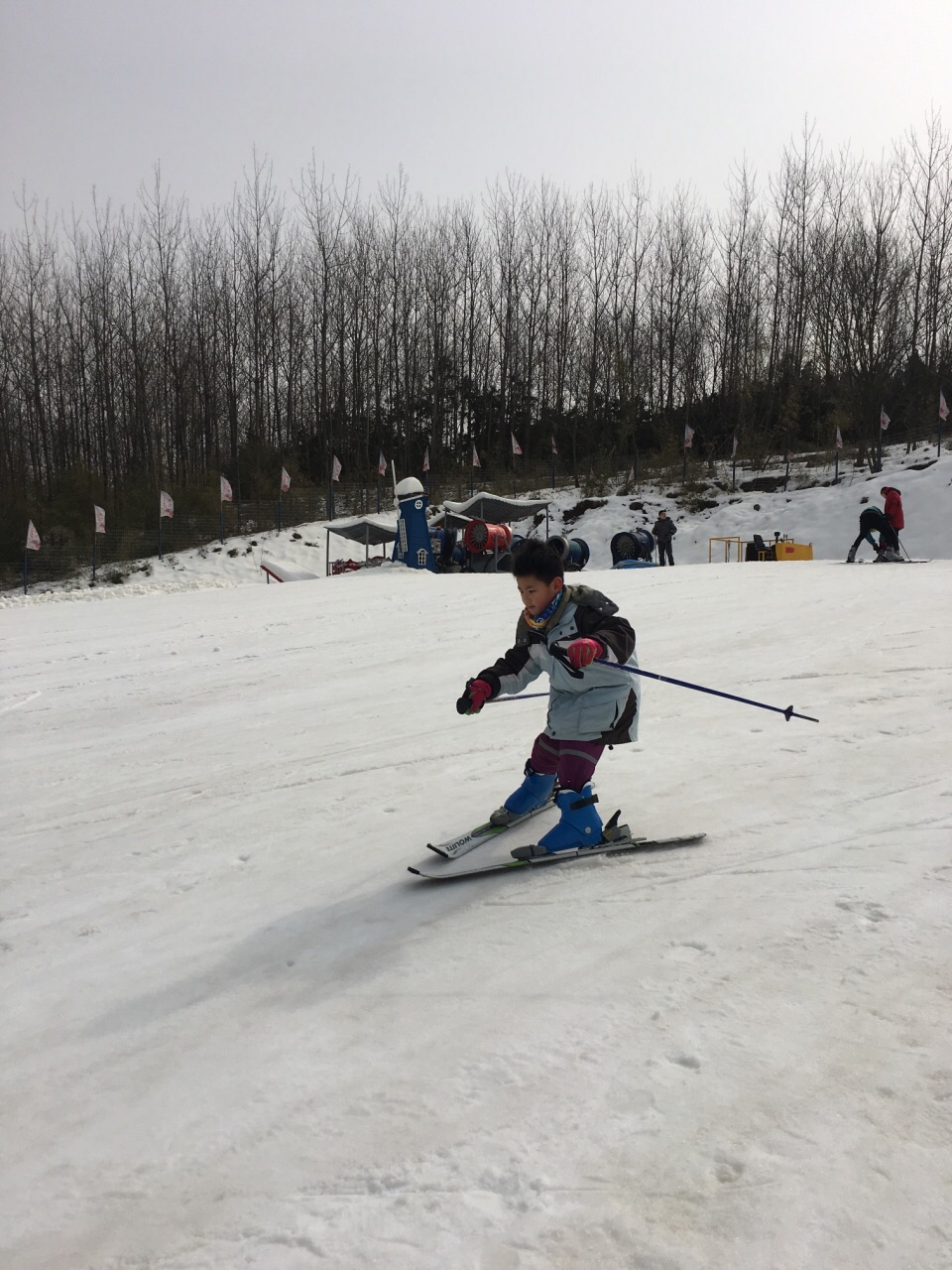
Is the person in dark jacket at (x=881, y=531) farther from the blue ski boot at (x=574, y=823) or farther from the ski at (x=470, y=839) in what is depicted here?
the blue ski boot at (x=574, y=823)

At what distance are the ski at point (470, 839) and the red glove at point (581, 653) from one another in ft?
3.60

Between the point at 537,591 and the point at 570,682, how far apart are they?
43 centimetres

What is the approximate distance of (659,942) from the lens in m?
3.11

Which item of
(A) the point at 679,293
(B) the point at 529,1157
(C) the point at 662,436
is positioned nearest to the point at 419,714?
(B) the point at 529,1157

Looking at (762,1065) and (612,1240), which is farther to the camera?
(762,1065)

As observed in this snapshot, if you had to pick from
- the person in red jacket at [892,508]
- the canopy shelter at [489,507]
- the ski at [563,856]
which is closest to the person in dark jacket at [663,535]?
the canopy shelter at [489,507]

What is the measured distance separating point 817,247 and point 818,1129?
140ft

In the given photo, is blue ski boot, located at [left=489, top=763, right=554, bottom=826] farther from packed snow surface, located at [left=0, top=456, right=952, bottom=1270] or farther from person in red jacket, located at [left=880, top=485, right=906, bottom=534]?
person in red jacket, located at [left=880, top=485, right=906, bottom=534]

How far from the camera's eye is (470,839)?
4.14 meters

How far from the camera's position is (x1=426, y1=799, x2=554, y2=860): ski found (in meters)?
4.00

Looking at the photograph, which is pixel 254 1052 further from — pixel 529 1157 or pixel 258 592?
pixel 258 592

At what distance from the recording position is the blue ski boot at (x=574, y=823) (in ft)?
12.6

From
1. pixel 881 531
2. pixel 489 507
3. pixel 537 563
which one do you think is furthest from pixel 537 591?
pixel 489 507

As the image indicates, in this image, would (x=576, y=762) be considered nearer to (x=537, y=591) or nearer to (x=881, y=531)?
(x=537, y=591)
